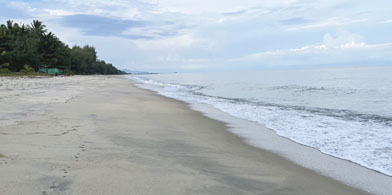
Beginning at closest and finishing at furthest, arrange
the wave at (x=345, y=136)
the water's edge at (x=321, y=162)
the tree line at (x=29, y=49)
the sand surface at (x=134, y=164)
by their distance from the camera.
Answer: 1. the sand surface at (x=134, y=164)
2. the water's edge at (x=321, y=162)
3. the wave at (x=345, y=136)
4. the tree line at (x=29, y=49)

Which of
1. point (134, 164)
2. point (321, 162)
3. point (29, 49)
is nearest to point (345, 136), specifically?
point (321, 162)

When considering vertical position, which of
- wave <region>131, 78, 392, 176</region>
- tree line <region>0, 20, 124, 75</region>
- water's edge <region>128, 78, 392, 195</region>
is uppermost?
tree line <region>0, 20, 124, 75</region>

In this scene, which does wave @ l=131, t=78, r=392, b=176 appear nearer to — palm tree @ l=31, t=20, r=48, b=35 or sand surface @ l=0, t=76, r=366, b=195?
sand surface @ l=0, t=76, r=366, b=195

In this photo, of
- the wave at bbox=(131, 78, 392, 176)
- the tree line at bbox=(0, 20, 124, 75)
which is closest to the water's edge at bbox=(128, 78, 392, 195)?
the wave at bbox=(131, 78, 392, 176)

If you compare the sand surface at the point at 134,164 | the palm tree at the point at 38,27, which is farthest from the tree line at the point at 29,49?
the sand surface at the point at 134,164

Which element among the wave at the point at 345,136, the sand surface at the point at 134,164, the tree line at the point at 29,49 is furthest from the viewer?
the tree line at the point at 29,49

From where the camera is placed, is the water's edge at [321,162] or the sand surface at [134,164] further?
the water's edge at [321,162]

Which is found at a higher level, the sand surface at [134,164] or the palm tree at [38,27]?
the palm tree at [38,27]

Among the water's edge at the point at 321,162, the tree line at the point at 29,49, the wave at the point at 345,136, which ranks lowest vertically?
the water's edge at the point at 321,162

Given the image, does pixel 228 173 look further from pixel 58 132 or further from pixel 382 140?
pixel 382 140

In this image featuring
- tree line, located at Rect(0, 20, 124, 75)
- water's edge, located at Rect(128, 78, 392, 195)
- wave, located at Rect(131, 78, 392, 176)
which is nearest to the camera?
water's edge, located at Rect(128, 78, 392, 195)

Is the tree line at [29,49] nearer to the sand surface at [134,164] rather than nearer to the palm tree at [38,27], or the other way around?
the palm tree at [38,27]

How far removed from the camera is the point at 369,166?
545 cm

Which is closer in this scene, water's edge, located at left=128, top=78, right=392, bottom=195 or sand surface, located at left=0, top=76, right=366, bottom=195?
sand surface, located at left=0, top=76, right=366, bottom=195
